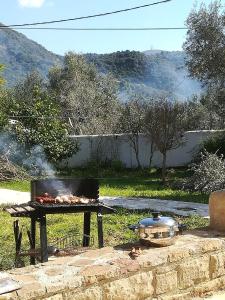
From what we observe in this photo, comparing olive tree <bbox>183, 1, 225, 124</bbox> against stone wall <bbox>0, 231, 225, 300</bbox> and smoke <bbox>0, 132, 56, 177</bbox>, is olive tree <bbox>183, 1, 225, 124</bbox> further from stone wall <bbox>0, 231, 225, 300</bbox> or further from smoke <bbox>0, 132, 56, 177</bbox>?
stone wall <bbox>0, 231, 225, 300</bbox>

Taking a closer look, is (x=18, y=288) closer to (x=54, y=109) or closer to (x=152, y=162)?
(x=54, y=109)

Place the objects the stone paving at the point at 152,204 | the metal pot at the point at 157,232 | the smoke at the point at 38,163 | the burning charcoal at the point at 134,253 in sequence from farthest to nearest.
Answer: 1. the smoke at the point at 38,163
2. the stone paving at the point at 152,204
3. the metal pot at the point at 157,232
4. the burning charcoal at the point at 134,253

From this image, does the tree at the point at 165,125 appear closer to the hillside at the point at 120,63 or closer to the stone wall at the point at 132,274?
the stone wall at the point at 132,274

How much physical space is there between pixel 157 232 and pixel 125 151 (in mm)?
21644

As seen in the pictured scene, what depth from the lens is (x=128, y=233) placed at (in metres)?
9.40

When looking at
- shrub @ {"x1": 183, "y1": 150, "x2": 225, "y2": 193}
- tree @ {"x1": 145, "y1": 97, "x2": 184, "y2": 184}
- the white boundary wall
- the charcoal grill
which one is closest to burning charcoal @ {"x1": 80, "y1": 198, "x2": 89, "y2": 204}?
the charcoal grill

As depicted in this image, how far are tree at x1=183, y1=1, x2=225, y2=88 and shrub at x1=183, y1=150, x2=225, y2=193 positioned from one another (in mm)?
5451

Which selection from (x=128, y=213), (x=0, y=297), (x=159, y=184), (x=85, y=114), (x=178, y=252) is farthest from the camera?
(x=85, y=114)

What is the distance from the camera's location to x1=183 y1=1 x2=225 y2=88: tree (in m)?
20.8

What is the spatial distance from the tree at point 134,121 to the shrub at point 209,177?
787cm


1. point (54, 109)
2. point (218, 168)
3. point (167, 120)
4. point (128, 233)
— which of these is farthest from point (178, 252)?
point (54, 109)

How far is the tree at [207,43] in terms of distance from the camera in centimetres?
2077

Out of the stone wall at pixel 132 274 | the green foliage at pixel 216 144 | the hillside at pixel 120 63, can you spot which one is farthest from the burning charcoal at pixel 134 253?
the hillside at pixel 120 63

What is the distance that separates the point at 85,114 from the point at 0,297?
33482 millimetres
